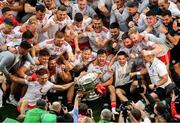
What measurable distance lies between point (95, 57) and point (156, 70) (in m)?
1.41

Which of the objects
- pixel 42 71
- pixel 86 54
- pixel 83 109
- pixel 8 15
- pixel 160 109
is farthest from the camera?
pixel 8 15

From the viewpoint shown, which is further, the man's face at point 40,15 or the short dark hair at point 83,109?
the man's face at point 40,15

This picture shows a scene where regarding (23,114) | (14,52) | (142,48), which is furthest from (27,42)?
(142,48)

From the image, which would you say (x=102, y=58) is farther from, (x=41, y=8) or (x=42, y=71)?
(x=41, y=8)

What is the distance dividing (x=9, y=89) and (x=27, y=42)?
1114mm

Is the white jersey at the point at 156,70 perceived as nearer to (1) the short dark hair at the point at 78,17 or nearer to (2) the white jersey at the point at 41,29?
(1) the short dark hair at the point at 78,17

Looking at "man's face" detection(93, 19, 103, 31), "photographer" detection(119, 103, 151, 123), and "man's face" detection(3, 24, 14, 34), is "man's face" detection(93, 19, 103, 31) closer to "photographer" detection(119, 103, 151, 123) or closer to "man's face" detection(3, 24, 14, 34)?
"man's face" detection(3, 24, 14, 34)

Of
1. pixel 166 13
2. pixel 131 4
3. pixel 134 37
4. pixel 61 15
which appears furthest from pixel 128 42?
pixel 61 15

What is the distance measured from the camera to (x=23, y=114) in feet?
40.4

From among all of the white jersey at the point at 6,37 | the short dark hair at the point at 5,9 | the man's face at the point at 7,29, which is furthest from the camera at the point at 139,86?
the short dark hair at the point at 5,9

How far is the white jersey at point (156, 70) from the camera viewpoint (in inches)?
501

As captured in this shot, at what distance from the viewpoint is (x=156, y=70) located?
12750 mm

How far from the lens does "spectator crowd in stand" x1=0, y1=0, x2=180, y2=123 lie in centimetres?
1260

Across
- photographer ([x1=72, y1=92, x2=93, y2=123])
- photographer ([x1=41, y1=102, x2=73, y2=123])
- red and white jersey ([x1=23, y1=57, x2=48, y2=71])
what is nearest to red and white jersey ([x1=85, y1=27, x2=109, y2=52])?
red and white jersey ([x1=23, y1=57, x2=48, y2=71])
